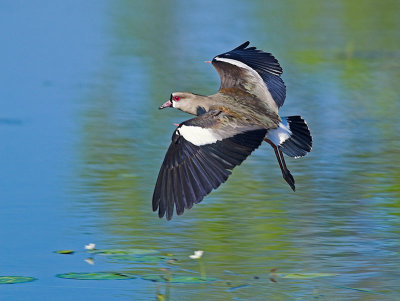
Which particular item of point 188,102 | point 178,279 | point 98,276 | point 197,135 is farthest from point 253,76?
point 98,276

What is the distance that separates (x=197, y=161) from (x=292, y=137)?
A: 102 centimetres

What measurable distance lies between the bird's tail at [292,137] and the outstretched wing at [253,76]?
367mm

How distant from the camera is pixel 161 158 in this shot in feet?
28.1

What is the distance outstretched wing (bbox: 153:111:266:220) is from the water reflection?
0.38m

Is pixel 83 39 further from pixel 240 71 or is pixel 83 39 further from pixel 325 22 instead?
pixel 240 71

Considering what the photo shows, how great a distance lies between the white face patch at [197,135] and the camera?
6.39m

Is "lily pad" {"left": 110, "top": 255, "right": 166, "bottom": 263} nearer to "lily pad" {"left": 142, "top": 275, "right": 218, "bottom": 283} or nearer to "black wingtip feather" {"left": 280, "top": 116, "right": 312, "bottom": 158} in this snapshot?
"lily pad" {"left": 142, "top": 275, "right": 218, "bottom": 283}

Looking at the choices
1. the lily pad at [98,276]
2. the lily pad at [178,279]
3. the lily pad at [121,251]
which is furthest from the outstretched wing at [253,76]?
the lily pad at [98,276]

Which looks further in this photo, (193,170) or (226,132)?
(226,132)

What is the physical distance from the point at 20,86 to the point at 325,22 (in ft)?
20.3

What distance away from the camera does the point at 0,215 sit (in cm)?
711

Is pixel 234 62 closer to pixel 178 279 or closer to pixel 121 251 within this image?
pixel 121 251

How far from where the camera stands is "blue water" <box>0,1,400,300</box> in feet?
19.7

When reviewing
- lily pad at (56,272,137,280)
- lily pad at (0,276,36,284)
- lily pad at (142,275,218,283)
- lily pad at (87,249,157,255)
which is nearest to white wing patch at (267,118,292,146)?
lily pad at (87,249,157,255)
